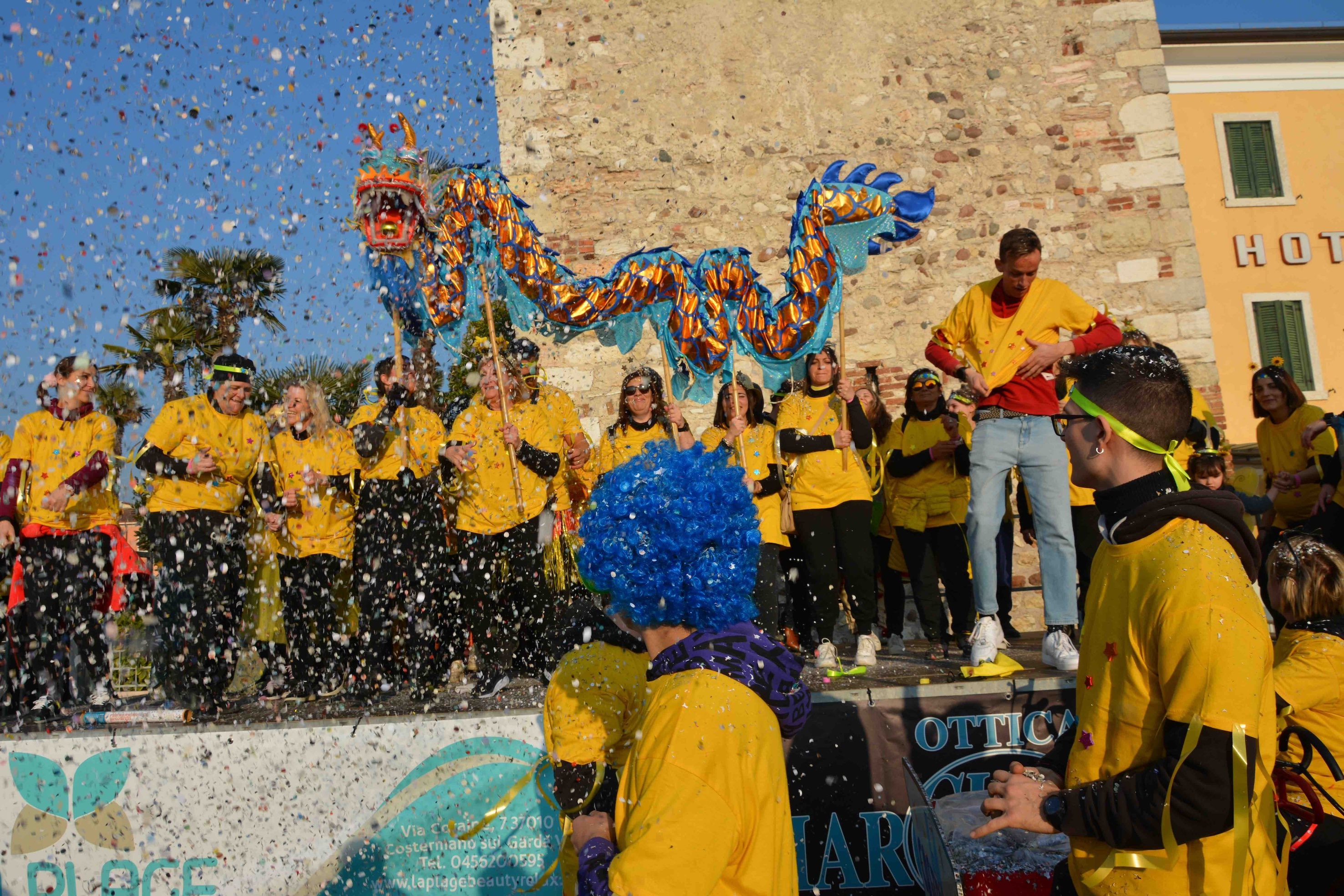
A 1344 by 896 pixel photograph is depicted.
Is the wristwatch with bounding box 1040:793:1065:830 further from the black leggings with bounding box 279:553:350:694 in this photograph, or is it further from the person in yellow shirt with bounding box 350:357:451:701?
the black leggings with bounding box 279:553:350:694

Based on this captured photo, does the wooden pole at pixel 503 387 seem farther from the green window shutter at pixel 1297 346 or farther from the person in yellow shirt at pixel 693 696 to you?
the green window shutter at pixel 1297 346

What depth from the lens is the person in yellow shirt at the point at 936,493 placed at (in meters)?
6.26

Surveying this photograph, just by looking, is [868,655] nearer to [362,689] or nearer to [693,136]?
[362,689]

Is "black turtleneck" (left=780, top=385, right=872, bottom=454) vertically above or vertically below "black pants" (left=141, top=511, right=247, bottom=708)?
above

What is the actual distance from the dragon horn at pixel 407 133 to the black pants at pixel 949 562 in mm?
3823

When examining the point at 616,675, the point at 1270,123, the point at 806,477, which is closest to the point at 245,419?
the point at 806,477

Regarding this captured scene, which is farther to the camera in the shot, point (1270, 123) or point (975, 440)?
point (1270, 123)

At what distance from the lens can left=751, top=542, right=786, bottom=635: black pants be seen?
5.34 meters

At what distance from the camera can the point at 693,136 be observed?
9.68 metres

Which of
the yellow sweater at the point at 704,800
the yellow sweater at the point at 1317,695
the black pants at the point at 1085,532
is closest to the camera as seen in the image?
the yellow sweater at the point at 704,800

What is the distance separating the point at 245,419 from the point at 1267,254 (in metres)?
15.3

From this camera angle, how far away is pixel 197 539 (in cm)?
536

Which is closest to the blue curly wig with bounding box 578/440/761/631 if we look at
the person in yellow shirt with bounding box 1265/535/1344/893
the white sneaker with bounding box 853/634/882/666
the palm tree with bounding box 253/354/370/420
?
the person in yellow shirt with bounding box 1265/535/1344/893

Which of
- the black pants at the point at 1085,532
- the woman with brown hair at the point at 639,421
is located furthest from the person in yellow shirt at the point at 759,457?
the black pants at the point at 1085,532
